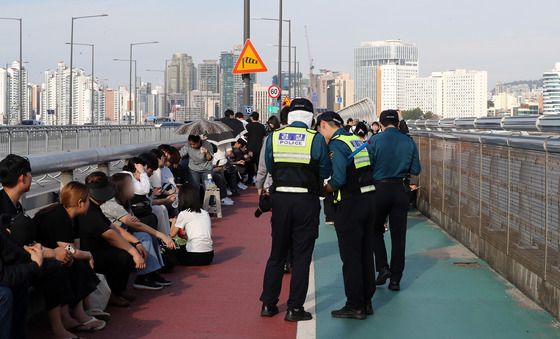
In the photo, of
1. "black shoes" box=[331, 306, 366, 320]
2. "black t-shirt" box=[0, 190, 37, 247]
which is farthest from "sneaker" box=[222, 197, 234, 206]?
"black t-shirt" box=[0, 190, 37, 247]

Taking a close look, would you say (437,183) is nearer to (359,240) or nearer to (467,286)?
(467,286)

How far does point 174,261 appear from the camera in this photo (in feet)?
34.4

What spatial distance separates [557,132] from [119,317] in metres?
4.58

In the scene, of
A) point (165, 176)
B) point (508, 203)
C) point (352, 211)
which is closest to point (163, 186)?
point (165, 176)

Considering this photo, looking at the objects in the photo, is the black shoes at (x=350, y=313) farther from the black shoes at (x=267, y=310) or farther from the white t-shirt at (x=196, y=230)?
the white t-shirt at (x=196, y=230)

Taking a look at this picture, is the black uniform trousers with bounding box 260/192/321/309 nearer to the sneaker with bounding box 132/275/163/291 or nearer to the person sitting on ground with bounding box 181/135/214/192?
the sneaker with bounding box 132/275/163/291

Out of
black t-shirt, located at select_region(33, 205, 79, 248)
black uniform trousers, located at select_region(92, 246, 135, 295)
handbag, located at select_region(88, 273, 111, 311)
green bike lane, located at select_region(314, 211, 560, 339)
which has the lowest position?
green bike lane, located at select_region(314, 211, 560, 339)

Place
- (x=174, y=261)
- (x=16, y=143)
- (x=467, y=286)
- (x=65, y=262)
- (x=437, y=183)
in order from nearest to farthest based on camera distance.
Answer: (x=65, y=262) < (x=467, y=286) < (x=174, y=261) < (x=437, y=183) < (x=16, y=143)

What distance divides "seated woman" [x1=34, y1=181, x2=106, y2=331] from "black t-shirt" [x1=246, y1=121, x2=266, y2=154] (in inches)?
567

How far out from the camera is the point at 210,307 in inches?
338

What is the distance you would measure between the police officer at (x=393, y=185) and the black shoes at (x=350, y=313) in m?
1.50

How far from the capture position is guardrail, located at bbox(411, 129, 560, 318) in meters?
8.38

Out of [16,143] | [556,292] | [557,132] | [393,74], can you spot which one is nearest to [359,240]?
[556,292]

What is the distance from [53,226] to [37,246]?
748mm
